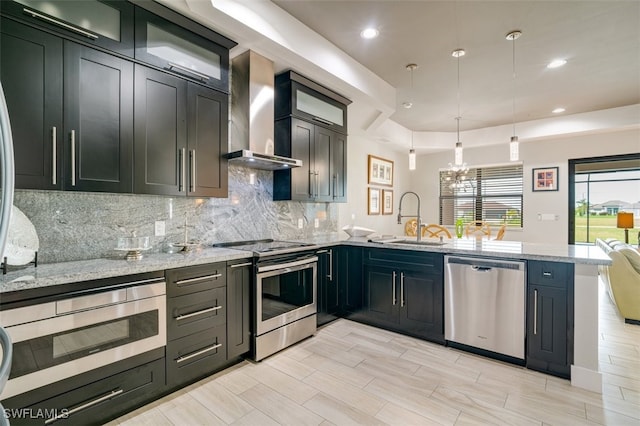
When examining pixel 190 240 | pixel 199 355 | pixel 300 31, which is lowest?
pixel 199 355

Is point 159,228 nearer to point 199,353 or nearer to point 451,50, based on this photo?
point 199,353

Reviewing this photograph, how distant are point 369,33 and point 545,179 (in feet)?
16.2

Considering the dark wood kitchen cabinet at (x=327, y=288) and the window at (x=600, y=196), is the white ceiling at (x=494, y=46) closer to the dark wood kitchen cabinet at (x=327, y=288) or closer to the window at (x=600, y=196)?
the window at (x=600, y=196)

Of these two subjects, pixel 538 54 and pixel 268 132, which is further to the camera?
pixel 538 54

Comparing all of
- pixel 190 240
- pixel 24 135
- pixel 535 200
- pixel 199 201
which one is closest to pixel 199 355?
pixel 190 240

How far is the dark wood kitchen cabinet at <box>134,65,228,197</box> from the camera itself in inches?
87.0

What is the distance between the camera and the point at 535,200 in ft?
19.5

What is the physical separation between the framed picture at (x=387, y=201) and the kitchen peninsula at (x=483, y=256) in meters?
3.25

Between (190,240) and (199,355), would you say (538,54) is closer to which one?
(190,240)

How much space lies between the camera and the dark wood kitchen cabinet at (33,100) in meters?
1.65

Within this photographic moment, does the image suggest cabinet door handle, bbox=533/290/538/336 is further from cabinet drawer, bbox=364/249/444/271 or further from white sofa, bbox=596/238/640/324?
white sofa, bbox=596/238/640/324

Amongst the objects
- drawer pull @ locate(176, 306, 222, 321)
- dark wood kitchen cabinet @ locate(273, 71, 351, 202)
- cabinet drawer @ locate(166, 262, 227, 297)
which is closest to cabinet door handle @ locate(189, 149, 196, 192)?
cabinet drawer @ locate(166, 262, 227, 297)

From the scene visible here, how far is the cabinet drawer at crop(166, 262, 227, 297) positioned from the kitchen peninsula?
0.15ft

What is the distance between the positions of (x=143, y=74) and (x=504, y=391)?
135 inches
